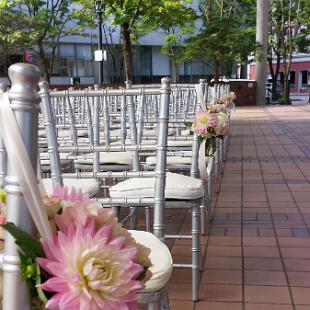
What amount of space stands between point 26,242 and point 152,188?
1627 millimetres

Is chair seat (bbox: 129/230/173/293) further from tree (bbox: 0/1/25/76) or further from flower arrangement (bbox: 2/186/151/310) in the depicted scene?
tree (bbox: 0/1/25/76)

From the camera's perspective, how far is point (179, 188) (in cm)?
245

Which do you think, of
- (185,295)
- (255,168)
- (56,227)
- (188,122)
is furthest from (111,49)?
(56,227)

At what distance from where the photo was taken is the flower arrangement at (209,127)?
354 cm

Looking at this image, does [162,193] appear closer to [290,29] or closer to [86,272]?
[86,272]

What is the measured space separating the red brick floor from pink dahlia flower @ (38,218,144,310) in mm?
1861

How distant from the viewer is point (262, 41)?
70.9 ft

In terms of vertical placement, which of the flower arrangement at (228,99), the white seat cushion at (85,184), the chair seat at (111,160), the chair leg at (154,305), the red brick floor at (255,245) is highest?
the flower arrangement at (228,99)

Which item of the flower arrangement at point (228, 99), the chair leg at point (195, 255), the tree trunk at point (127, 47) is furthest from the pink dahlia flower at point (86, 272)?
the tree trunk at point (127, 47)

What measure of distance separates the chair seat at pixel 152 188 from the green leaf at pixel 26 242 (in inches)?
62.1

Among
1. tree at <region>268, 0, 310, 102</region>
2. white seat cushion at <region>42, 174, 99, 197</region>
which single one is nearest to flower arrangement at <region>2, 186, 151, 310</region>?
white seat cushion at <region>42, 174, 99, 197</region>

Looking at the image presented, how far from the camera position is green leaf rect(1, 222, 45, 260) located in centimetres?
73

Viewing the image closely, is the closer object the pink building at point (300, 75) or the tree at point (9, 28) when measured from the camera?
the tree at point (9, 28)

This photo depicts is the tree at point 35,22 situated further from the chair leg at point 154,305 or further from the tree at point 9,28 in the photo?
the chair leg at point 154,305
